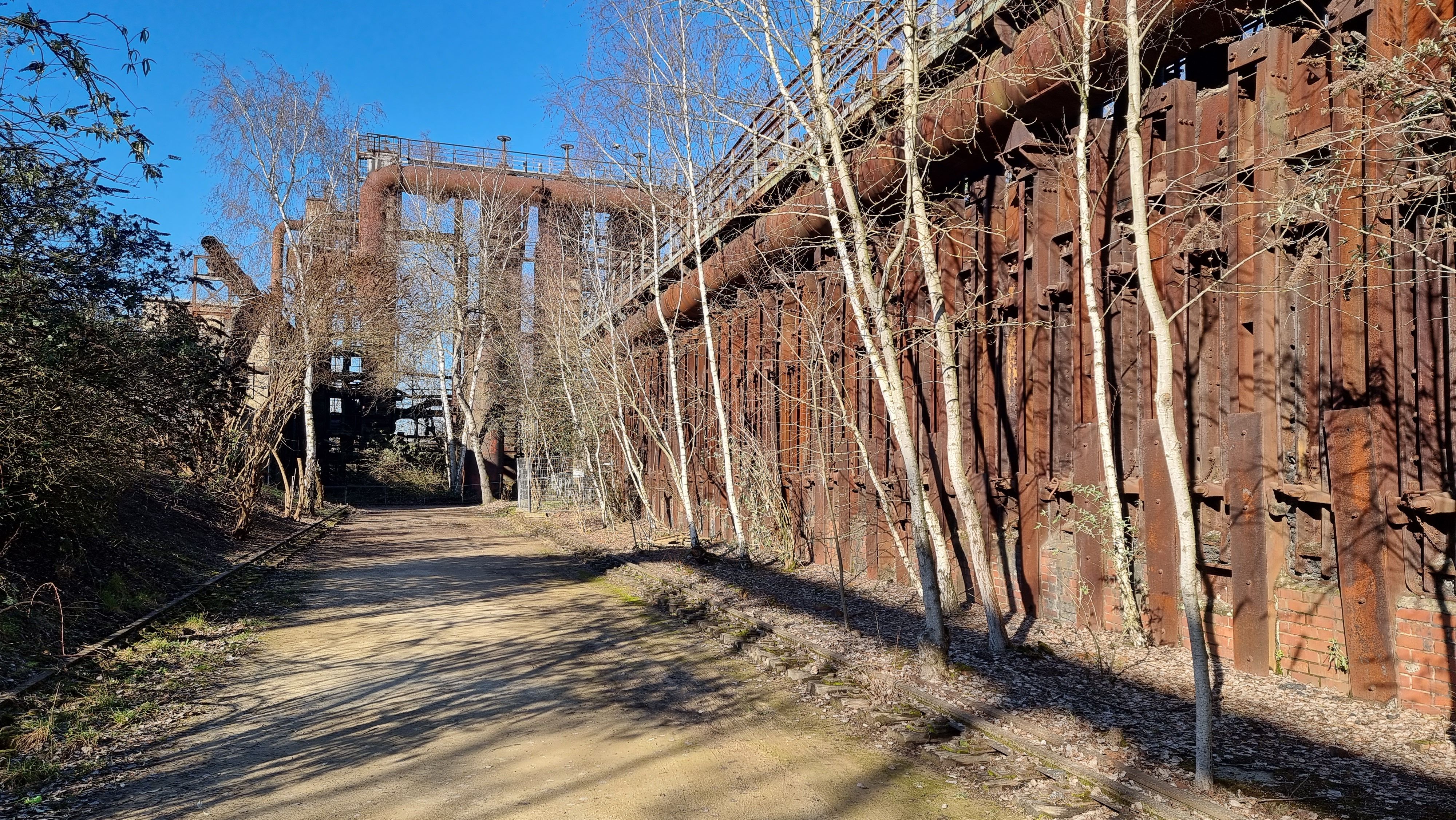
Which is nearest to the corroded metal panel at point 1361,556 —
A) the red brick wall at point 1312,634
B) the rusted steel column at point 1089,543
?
the red brick wall at point 1312,634

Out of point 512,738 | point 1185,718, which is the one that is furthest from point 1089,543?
point 512,738

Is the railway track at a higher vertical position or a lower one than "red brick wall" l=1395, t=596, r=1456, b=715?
lower

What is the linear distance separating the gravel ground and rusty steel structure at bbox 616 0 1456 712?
0.27 m

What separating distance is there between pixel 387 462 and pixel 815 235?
31.3 meters

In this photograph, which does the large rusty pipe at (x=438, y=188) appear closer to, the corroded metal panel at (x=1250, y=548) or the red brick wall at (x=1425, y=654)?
the corroded metal panel at (x=1250, y=548)

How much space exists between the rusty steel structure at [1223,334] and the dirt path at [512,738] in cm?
269

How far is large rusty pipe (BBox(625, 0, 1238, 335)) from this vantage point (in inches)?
275

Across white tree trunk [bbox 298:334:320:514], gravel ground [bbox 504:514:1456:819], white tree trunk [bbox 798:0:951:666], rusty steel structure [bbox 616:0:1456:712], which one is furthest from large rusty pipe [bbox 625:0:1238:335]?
white tree trunk [bbox 298:334:320:514]

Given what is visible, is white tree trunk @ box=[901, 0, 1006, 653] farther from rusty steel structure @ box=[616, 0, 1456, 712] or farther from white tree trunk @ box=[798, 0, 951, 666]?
rusty steel structure @ box=[616, 0, 1456, 712]

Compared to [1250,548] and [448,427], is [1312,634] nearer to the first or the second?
[1250,548]

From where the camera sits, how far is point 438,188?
34.5 metres

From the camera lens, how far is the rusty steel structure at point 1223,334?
211 inches

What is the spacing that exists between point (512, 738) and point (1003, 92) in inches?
267

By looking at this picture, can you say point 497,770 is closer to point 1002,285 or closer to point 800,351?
point 1002,285
